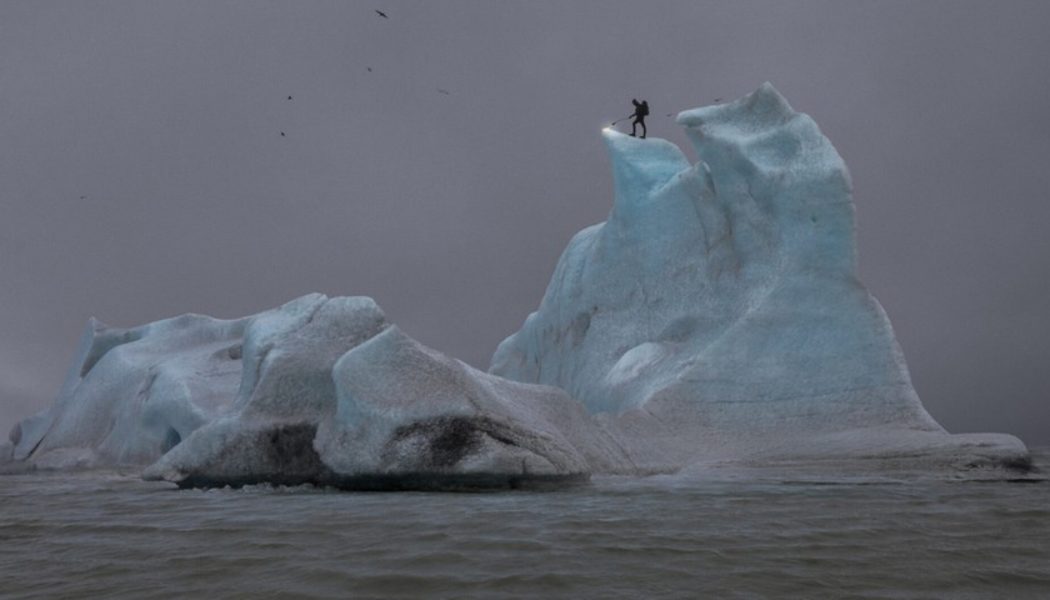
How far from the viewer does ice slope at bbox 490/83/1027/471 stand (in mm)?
13391

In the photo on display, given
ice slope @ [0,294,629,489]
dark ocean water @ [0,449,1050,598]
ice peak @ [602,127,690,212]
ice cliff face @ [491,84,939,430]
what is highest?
ice peak @ [602,127,690,212]

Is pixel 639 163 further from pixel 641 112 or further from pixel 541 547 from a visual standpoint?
pixel 541 547

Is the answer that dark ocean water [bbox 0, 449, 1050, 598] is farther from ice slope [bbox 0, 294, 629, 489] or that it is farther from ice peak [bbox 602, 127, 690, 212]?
ice peak [bbox 602, 127, 690, 212]

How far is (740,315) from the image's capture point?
1520 centimetres

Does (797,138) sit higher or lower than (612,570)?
higher

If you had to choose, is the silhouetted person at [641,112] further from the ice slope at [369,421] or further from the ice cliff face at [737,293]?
the ice slope at [369,421]

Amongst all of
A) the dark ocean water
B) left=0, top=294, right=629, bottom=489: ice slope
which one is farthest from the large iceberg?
the dark ocean water

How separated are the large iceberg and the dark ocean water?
4.05 ft

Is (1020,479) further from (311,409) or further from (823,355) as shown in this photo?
(311,409)

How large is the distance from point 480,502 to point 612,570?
10.7 feet

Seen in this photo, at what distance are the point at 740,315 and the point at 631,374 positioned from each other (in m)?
2.43

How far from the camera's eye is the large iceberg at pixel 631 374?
30.2 feet

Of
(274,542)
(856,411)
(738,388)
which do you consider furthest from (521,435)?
(856,411)

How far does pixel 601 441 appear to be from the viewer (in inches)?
451
